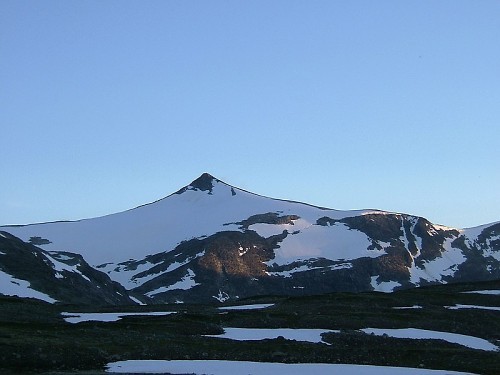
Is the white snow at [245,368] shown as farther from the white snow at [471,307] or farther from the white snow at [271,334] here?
the white snow at [471,307]

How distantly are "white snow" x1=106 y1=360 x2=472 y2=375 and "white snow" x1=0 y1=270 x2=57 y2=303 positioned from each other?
88423mm

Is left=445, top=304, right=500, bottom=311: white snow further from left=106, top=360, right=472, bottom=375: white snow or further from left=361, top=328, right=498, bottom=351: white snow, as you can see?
left=106, top=360, right=472, bottom=375: white snow

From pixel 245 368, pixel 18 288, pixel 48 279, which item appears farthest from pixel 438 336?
pixel 48 279

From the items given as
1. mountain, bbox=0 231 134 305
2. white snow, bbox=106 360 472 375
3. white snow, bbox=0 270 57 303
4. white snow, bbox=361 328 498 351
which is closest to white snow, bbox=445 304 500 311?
white snow, bbox=361 328 498 351

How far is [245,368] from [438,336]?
28.3 meters

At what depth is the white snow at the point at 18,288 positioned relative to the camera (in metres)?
124

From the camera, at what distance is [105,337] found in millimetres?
54156

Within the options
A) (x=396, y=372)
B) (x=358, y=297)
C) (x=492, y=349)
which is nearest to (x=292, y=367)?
(x=396, y=372)

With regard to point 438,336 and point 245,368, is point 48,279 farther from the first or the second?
point 245,368

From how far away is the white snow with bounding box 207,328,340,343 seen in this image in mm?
57844

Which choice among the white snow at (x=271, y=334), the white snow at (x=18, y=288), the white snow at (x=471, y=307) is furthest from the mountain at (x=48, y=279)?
the white snow at (x=271, y=334)

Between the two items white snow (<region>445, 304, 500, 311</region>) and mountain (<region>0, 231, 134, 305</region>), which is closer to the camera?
white snow (<region>445, 304, 500, 311</region>)

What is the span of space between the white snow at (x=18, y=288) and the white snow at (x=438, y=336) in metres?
76.8

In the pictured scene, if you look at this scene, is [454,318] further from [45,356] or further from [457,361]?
[45,356]
